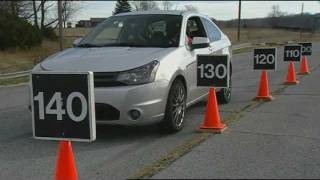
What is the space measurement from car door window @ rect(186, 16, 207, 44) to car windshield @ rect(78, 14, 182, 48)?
1.00 ft

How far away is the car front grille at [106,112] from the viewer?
6.79 m

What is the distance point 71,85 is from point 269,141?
3.10 metres

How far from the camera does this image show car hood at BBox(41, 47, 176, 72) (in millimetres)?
6934

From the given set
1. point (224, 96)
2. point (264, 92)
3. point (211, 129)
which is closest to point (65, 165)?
point (211, 129)

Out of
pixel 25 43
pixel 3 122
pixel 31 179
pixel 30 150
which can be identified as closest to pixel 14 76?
pixel 3 122

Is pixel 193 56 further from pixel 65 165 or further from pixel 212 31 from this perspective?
pixel 65 165

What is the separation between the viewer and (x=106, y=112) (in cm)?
685

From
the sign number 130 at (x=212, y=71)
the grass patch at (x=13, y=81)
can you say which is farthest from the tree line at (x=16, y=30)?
the sign number 130 at (x=212, y=71)

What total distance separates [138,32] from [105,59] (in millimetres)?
1267

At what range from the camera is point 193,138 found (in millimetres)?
7160

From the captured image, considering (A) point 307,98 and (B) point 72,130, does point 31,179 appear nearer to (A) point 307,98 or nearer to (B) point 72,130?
(B) point 72,130

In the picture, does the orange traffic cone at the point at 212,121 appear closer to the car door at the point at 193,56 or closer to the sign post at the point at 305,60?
the car door at the point at 193,56

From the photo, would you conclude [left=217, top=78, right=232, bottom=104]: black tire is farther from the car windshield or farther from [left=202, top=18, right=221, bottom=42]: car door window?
the car windshield

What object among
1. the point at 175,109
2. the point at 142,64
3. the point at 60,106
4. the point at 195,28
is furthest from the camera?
the point at 195,28
